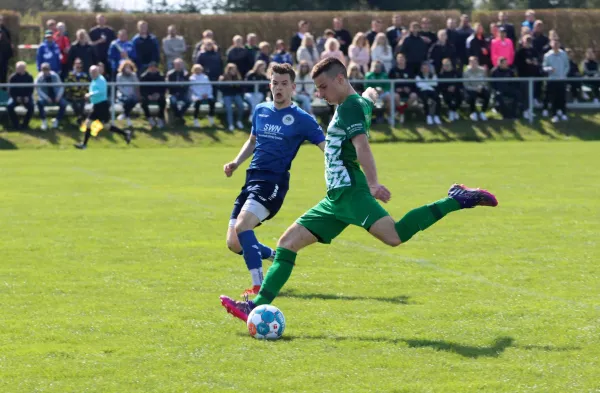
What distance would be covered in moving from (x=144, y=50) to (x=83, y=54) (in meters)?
1.61

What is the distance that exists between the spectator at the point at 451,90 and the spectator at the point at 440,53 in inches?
6.2

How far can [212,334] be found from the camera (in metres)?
7.32

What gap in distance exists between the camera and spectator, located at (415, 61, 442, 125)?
85.5 ft

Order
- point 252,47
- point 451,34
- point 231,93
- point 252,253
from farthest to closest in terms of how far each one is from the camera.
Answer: point 451,34 < point 252,47 < point 231,93 < point 252,253

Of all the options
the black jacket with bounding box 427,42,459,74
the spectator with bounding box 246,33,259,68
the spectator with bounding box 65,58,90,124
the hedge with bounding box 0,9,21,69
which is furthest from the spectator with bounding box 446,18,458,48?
the hedge with bounding box 0,9,21,69

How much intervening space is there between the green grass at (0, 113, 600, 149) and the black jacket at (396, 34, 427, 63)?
1614 millimetres

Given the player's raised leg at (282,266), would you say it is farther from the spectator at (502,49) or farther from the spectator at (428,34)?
the spectator at (502,49)

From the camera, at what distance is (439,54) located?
2667 centimetres

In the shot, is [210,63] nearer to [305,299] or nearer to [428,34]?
[428,34]

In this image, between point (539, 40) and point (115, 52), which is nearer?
point (115, 52)

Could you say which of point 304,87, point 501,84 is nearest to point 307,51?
point 304,87

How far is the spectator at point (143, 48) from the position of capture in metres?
26.7

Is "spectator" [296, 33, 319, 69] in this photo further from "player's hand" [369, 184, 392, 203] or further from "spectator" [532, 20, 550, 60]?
"player's hand" [369, 184, 392, 203]

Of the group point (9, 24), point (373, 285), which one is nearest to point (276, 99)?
point (373, 285)
